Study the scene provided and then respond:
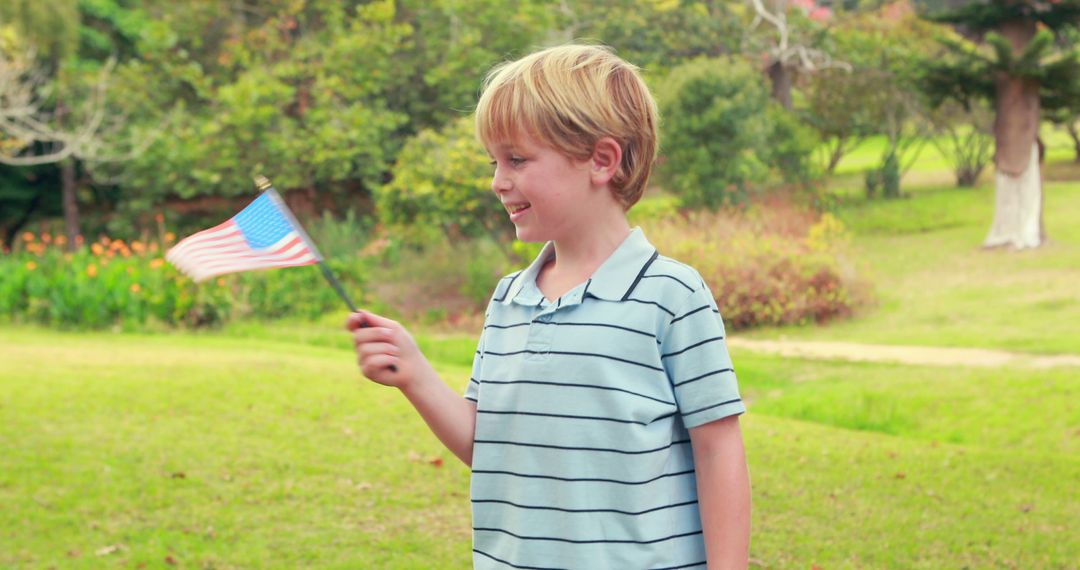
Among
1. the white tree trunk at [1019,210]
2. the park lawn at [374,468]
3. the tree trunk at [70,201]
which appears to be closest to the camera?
the park lawn at [374,468]

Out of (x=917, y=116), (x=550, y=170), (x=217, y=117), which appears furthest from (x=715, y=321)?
(x=917, y=116)

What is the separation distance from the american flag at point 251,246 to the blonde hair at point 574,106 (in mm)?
334

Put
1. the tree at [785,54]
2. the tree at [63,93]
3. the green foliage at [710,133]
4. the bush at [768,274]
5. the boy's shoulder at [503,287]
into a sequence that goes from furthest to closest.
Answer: the tree at [785,54] < the tree at [63,93] < the green foliage at [710,133] < the bush at [768,274] < the boy's shoulder at [503,287]

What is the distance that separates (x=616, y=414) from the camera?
67.2 inches

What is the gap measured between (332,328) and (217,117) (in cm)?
630

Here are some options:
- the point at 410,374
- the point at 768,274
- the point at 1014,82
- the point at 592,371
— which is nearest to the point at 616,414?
the point at 592,371

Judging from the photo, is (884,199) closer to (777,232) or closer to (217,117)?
(777,232)

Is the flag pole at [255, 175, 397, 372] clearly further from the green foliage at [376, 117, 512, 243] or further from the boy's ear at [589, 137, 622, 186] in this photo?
the green foliage at [376, 117, 512, 243]

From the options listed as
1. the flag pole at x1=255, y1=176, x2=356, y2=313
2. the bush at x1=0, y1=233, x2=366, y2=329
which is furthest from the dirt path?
the flag pole at x1=255, y1=176, x2=356, y2=313

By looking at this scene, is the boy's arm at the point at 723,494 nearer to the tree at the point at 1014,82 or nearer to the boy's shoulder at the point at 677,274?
the boy's shoulder at the point at 677,274

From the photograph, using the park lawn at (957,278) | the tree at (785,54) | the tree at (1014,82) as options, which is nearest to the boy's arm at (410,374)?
the park lawn at (957,278)

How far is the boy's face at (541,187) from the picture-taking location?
1.77m

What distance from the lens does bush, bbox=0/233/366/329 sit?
37.9 feet

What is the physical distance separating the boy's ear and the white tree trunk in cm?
1573
